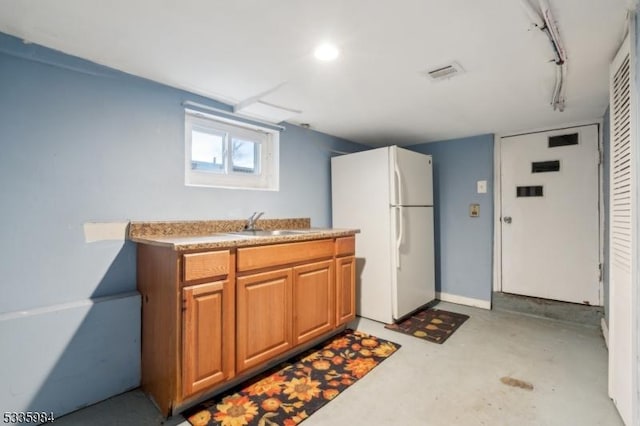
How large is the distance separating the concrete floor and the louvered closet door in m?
0.24

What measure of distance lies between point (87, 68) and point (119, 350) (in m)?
1.67

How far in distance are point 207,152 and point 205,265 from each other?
1143mm

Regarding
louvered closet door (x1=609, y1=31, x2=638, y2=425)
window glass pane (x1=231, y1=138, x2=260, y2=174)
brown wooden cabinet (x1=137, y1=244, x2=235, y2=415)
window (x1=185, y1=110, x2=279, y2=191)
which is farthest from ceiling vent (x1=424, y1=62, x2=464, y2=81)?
brown wooden cabinet (x1=137, y1=244, x2=235, y2=415)

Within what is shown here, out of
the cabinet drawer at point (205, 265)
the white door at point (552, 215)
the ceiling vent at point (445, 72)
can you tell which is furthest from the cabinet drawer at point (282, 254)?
the white door at point (552, 215)

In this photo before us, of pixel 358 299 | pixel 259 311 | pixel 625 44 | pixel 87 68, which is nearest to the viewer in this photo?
pixel 625 44

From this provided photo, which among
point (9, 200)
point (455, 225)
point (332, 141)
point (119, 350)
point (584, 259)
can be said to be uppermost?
point (332, 141)

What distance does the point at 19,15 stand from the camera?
1328mm

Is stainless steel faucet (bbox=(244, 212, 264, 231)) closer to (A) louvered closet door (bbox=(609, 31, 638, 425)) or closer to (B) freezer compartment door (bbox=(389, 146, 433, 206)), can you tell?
(B) freezer compartment door (bbox=(389, 146, 433, 206))

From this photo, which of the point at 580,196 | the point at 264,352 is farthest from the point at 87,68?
the point at 580,196

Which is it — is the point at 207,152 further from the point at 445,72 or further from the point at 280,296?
the point at 445,72

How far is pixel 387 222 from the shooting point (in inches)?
111

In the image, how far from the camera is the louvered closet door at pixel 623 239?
132 centimetres

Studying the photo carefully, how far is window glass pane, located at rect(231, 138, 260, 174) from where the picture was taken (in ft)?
8.38

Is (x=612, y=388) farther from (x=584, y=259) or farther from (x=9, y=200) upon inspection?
(x=9, y=200)
